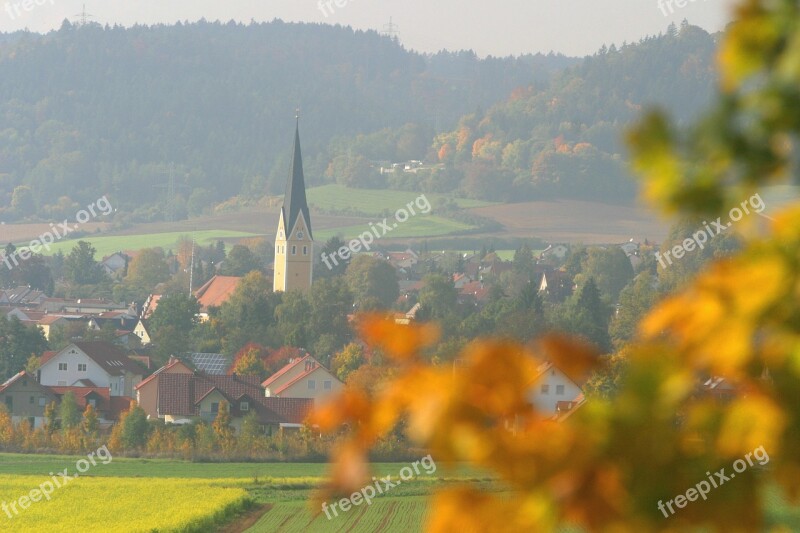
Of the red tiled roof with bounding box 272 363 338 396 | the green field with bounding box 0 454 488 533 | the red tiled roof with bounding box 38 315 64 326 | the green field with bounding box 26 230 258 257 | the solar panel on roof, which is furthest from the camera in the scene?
the green field with bounding box 26 230 258 257

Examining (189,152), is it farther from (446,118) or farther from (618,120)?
(618,120)

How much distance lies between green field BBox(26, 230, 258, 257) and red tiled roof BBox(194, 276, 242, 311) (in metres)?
27.4

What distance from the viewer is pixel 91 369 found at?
144 ft

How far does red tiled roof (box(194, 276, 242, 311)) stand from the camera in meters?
76.3

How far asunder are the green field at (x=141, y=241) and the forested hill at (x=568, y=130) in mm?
20762

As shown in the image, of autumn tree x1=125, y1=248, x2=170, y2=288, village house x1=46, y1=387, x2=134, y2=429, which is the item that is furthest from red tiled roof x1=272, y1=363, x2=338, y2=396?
autumn tree x1=125, y1=248, x2=170, y2=288

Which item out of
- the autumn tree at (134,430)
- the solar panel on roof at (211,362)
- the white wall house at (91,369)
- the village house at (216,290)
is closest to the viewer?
the autumn tree at (134,430)

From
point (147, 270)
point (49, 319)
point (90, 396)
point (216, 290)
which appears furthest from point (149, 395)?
point (147, 270)

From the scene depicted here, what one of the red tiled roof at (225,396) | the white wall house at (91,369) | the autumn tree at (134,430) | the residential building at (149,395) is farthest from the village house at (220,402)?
the white wall house at (91,369)

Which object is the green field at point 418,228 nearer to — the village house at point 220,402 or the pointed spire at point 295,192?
Answer: the pointed spire at point 295,192

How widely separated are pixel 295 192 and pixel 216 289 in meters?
9.04

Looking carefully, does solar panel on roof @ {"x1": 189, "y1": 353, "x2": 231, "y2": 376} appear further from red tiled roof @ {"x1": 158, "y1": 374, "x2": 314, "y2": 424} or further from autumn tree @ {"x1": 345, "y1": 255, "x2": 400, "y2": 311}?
autumn tree @ {"x1": 345, "y1": 255, "x2": 400, "y2": 311}

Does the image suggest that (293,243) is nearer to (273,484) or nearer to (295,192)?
(295,192)

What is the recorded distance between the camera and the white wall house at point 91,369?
1683 inches
